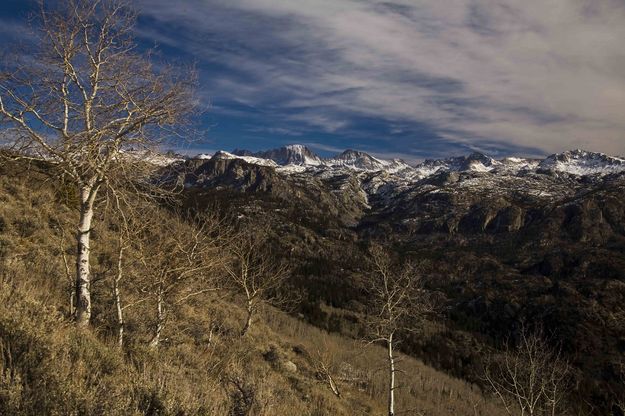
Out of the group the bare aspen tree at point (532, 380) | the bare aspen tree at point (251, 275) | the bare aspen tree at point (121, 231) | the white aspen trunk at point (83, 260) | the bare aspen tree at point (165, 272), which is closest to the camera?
the white aspen trunk at point (83, 260)

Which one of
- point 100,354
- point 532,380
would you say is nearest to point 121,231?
point 100,354

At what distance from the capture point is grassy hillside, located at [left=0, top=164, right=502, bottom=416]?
5434 millimetres

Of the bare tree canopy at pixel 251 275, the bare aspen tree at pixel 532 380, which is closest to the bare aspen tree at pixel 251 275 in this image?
the bare tree canopy at pixel 251 275

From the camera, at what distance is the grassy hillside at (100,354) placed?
543 cm

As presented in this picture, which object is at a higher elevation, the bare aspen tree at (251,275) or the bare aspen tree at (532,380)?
the bare aspen tree at (251,275)

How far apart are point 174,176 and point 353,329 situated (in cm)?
10866

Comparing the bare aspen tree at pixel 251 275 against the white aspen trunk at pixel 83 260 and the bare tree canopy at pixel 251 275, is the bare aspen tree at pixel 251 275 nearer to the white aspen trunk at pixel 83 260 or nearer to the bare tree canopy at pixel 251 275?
the bare tree canopy at pixel 251 275

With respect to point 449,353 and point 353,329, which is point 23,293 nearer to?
point 353,329

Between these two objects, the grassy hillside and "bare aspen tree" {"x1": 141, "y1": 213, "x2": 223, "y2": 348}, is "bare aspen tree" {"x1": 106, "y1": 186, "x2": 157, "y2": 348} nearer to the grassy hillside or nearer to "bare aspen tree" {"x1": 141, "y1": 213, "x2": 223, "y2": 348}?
the grassy hillside

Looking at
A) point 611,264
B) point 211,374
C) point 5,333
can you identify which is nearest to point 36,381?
point 5,333

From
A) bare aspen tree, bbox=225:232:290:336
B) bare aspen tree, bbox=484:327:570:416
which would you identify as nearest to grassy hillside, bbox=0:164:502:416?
bare aspen tree, bbox=225:232:290:336

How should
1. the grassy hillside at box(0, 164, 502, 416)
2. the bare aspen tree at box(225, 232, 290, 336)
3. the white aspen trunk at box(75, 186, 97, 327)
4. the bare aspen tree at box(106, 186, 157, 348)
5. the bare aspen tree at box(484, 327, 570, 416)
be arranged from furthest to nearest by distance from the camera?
the bare aspen tree at box(225, 232, 290, 336)
the bare aspen tree at box(484, 327, 570, 416)
the bare aspen tree at box(106, 186, 157, 348)
the white aspen trunk at box(75, 186, 97, 327)
the grassy hillside at box(0, 164, 502, 416)

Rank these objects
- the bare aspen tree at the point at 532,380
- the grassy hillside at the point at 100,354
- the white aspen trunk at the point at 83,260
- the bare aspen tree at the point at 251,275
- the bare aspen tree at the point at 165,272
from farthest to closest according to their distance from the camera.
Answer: the bare aspen tree at the point at 251,275
the bare aspen tree at the point at 532,380
the bare aspen tree at the point at 165,272
the white aspen trunk at the point at 83,260
the grassy hillside at the point at 100,354

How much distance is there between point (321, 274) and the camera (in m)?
188
